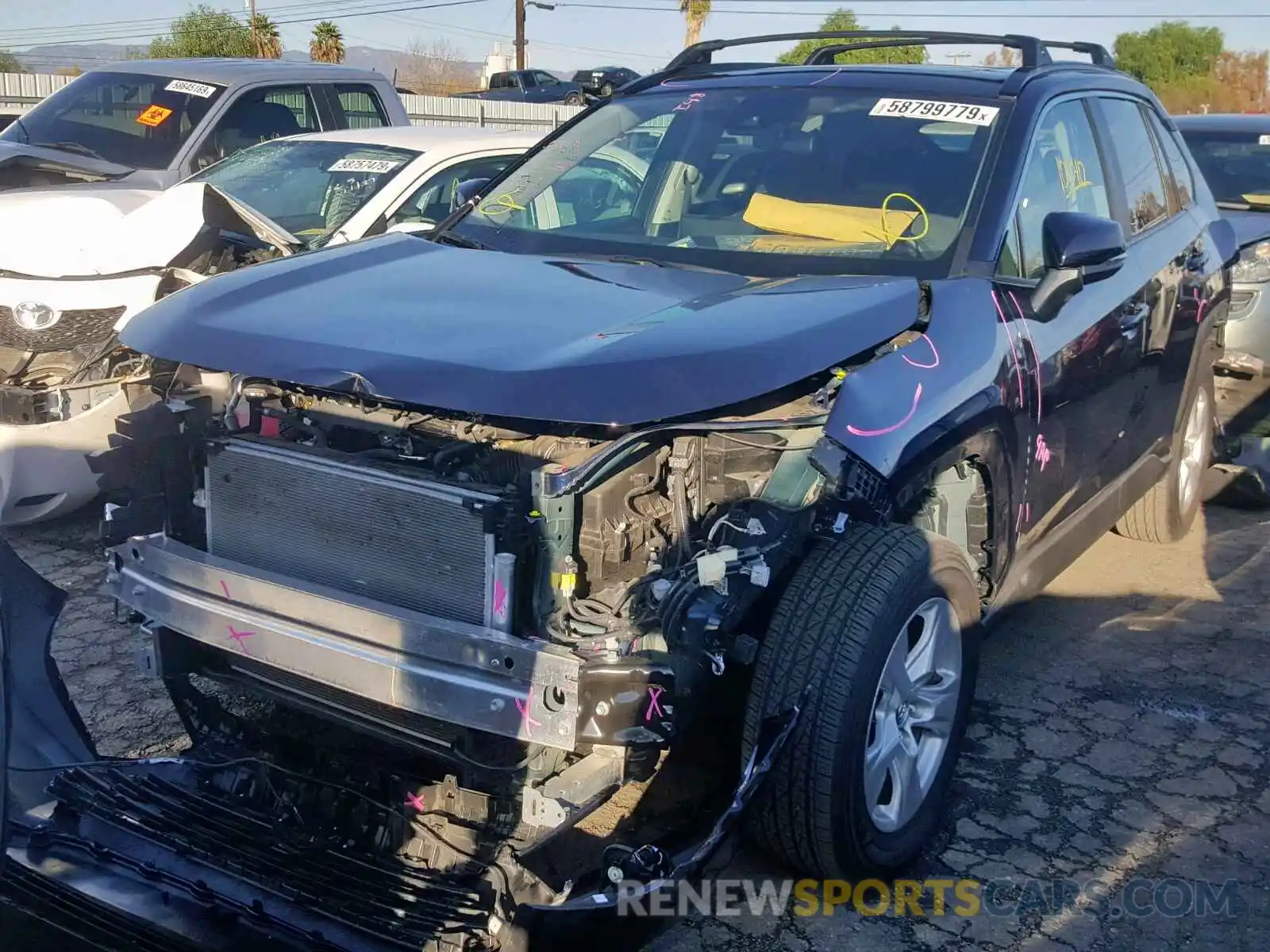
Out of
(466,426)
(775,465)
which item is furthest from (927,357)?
(466,426)

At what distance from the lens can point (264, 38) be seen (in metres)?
40.7

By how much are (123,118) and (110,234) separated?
134 inches

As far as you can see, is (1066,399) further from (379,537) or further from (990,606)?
(379,537)

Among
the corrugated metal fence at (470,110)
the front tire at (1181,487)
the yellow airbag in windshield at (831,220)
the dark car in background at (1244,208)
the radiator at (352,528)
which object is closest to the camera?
the radiator at (352,528)

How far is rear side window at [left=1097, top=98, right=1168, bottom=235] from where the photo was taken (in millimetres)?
4504

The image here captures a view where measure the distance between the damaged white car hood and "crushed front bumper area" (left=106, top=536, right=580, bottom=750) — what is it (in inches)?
104

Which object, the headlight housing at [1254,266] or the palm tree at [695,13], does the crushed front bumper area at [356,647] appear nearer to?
the headlight housing at [1254,266]

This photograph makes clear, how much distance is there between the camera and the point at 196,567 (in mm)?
2914

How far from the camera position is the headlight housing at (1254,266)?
6656 mm

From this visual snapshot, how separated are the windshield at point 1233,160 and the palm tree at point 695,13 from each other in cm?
3790

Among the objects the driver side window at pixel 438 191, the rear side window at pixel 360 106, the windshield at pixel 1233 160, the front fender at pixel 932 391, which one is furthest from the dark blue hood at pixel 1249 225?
the rear side window at pixel 360 106

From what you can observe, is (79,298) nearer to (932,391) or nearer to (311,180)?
(311,180)

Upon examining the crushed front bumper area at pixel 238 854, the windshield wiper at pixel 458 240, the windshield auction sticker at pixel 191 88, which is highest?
the windshield auction sticker at pixel 191 88

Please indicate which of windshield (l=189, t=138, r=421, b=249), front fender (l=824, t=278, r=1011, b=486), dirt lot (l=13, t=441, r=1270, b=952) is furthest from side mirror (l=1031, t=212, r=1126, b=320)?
windshield (l=189, t=138, r=421, b=249)
